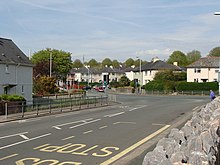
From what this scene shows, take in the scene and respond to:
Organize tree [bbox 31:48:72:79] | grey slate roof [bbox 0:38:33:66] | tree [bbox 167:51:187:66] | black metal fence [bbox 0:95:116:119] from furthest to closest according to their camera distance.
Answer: tree [bbox 167:51:187:66], tree [bbox 31:48:72:79], grey slate roof [bbox 0:38:33:66], black metal fence [bbox 0:95:116:119]

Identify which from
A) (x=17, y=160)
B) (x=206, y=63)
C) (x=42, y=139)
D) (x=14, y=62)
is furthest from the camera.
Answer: (x=206, y=63)

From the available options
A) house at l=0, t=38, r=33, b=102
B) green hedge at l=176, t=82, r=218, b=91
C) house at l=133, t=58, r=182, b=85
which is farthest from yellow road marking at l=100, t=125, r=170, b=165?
house at l=133, t=58, r=182, b=85

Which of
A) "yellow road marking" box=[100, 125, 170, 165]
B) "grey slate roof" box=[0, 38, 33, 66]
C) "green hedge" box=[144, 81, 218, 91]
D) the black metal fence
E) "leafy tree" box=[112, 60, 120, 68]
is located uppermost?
"leafy tree" box=[112, 60, 120, 68]

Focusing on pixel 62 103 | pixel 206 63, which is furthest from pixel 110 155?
pixel 206 63

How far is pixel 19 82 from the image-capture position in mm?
39375

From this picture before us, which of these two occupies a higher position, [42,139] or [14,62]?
[14,62]


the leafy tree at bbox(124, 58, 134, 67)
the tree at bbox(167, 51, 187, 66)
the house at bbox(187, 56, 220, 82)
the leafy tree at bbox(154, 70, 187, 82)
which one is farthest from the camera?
the leafy tree at bbox(124, 58, 134, 67)

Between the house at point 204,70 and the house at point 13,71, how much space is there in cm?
5422

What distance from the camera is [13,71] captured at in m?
38.2

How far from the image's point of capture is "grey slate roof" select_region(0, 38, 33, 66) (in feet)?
124

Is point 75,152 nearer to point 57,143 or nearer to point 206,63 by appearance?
point 57,143

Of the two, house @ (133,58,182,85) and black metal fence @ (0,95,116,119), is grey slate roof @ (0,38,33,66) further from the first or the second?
house @ (133,58,182,85)

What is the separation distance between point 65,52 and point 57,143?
294 feet

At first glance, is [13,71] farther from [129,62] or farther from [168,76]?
[129,62]
